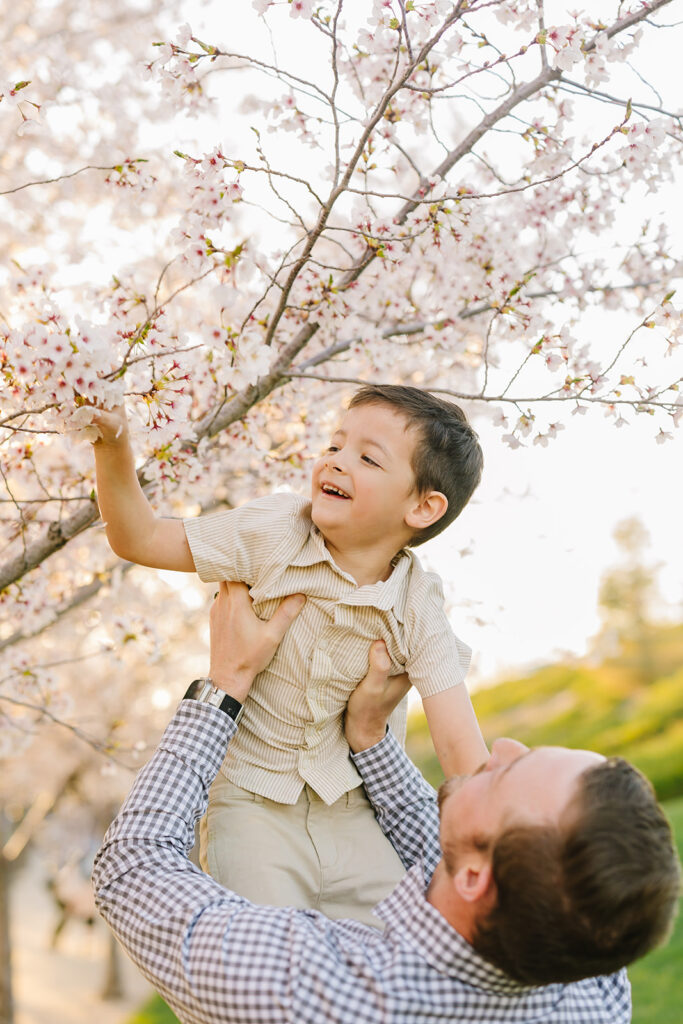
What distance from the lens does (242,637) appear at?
2.06 meters

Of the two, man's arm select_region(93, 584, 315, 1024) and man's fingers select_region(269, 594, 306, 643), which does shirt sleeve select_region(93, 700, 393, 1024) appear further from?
man's fingers select_region(269, 594, 306, 643)

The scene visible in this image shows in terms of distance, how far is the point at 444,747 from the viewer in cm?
212

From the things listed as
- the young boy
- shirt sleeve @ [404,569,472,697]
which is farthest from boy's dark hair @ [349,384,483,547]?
shirt sleeve @ [404,569,472,697]

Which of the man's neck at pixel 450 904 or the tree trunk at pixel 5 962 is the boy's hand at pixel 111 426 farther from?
the tree trunk at pixel 5 962

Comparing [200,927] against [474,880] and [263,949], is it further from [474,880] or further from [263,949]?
[474,880]

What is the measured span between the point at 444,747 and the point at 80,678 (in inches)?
410

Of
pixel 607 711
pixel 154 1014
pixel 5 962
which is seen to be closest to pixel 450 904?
pixel 5 962

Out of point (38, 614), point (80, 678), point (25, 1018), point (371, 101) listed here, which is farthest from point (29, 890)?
point (371, 101)

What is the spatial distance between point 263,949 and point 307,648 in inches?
29.4

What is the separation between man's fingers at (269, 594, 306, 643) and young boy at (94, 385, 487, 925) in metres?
0.03

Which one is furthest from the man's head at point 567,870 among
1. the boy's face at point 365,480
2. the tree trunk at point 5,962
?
the tree trunk at point 5,962

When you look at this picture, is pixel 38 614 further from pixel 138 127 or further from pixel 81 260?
pixel 138 127

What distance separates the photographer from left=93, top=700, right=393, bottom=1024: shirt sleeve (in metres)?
1.52

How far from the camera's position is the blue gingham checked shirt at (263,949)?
5.00 ft
